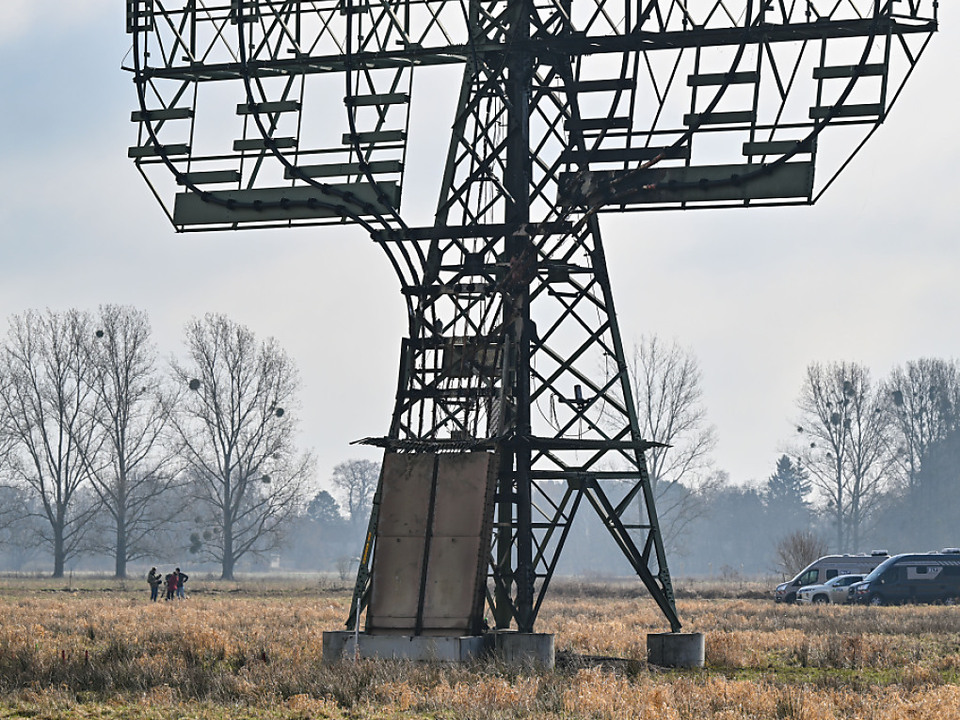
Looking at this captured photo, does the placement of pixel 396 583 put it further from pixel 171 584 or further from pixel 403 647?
pixel 171 584

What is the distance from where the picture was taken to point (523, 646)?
2045 cm

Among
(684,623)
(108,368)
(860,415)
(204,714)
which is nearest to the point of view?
(204,714)

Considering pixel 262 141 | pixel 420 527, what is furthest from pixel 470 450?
pixel 262 141

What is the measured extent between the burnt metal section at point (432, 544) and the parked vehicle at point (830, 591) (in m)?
31.6

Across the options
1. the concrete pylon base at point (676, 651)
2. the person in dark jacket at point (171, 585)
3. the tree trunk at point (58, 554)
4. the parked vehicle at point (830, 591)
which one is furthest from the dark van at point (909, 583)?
the tree trunk at point (58, 554)

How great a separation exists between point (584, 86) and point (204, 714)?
1296 cm

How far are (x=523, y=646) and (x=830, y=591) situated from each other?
105 ft

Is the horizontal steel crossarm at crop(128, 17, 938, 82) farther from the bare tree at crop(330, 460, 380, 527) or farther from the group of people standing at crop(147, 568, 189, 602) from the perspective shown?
the bare tree at crop(330, 460, 380, 527)

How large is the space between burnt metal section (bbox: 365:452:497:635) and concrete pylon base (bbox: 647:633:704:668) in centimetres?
339

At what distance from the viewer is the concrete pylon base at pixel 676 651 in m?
21.7

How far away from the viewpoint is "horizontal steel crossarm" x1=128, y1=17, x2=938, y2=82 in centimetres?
2119

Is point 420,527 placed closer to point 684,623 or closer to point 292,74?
point 292,74

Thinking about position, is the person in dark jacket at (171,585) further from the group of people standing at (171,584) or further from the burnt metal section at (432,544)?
the burnt metal section at (432,544)

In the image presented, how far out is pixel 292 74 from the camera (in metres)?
23.5
